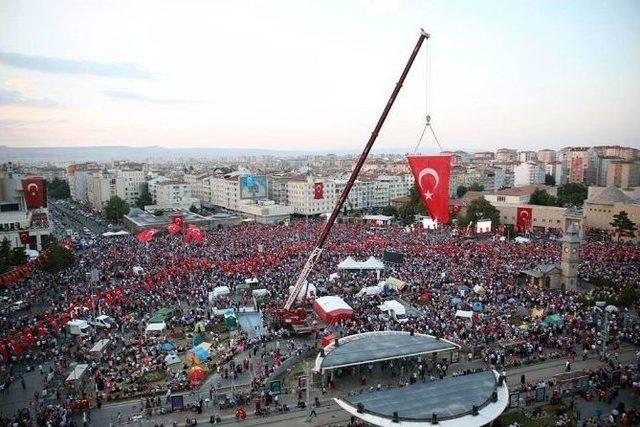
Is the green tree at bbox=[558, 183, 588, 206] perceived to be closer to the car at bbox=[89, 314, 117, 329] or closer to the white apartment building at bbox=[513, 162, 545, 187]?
the white apartment building at bbox=[513, 162, 545, 187]

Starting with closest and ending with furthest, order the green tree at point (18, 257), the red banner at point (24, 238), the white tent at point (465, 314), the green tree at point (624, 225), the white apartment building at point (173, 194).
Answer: the white tent at point (465, 314) → the green tree at point (18, 257) → the red banner at point (24, 238) → the green tree at point (624, 225) → the white apartment building at point (173, 194)

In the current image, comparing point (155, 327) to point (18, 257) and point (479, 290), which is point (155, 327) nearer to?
point (479, 290)

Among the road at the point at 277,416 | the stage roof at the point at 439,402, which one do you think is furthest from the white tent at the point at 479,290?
the stage roof at the point at 439,402

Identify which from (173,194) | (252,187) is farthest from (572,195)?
(173,194)

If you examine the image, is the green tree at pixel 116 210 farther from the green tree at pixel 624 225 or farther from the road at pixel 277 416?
the green tree at pixel 624 225

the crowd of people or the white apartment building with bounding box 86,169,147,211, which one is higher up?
the white apartment building with bounding box 86,169,147,211

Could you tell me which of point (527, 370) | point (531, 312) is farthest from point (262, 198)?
point (527, 370)

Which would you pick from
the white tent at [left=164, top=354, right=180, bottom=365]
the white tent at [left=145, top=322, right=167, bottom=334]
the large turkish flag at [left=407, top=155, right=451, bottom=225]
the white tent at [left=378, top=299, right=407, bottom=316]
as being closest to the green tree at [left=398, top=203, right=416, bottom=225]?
the white tent at [left=378, top=299, right=407, bottom=316]
